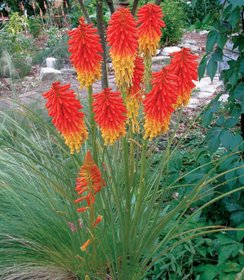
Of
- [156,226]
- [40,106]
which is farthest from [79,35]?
[40,106]

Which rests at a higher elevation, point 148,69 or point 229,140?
point 148,69

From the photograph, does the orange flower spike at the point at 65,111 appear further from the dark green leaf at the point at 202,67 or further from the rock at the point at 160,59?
the rock at the point at 160,59

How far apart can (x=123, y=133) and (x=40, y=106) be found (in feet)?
8.53

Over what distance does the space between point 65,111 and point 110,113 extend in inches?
6.6

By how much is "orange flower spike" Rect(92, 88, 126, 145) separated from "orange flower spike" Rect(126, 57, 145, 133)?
11 cm

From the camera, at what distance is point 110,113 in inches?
71.4

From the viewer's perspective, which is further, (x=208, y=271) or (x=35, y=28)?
(x=35, y=28)

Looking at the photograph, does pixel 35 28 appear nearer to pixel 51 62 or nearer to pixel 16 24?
pixel 16 24

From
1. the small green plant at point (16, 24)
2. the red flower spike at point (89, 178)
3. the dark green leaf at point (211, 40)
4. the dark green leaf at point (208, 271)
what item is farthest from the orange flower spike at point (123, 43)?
the small green plant at point (16, 24)

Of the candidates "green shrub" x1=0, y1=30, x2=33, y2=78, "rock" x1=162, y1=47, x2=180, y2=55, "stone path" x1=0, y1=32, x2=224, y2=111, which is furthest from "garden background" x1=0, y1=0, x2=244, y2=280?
"rock" x1=162, y1=47, x2=180, y2=55

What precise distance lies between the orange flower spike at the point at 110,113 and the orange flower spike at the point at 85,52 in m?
0.12

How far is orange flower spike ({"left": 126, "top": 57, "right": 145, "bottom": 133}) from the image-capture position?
197 cm

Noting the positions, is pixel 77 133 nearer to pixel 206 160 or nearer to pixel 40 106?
pixel 206 160

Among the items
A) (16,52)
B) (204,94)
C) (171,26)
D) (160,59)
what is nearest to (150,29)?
(204,94)
